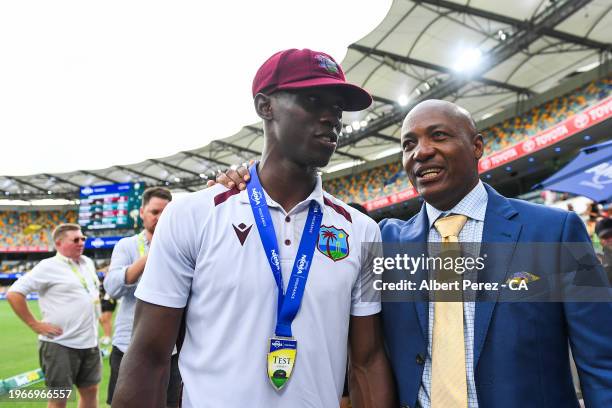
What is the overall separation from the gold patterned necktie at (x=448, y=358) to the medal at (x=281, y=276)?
1.58ft

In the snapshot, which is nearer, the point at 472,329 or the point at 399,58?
the point at 472,329

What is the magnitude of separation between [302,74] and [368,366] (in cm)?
109

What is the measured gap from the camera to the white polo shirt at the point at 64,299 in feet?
13.7

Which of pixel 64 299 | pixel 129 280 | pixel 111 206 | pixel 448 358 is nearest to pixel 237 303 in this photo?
pixel 448 358

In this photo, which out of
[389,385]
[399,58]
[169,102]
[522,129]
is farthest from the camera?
[522,129]

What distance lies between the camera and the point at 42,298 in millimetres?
4305

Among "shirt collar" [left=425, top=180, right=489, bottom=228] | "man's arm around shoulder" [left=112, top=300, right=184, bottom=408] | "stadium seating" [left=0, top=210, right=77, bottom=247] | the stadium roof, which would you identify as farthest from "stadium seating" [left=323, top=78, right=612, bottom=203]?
"stadium seating" [left=0, top=210, right=77, bottom=247]

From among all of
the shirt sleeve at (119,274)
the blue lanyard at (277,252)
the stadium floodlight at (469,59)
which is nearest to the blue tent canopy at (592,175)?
the blue lanyard at (277,252)

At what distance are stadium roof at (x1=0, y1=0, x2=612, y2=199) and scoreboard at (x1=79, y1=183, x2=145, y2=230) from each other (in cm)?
628

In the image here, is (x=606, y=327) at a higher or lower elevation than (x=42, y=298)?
higher

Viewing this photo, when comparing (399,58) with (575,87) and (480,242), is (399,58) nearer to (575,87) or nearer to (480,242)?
(575,87)

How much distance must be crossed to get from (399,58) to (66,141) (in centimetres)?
1331

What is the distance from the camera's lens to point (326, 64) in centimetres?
160

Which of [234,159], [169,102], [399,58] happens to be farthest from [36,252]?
[169,102]
